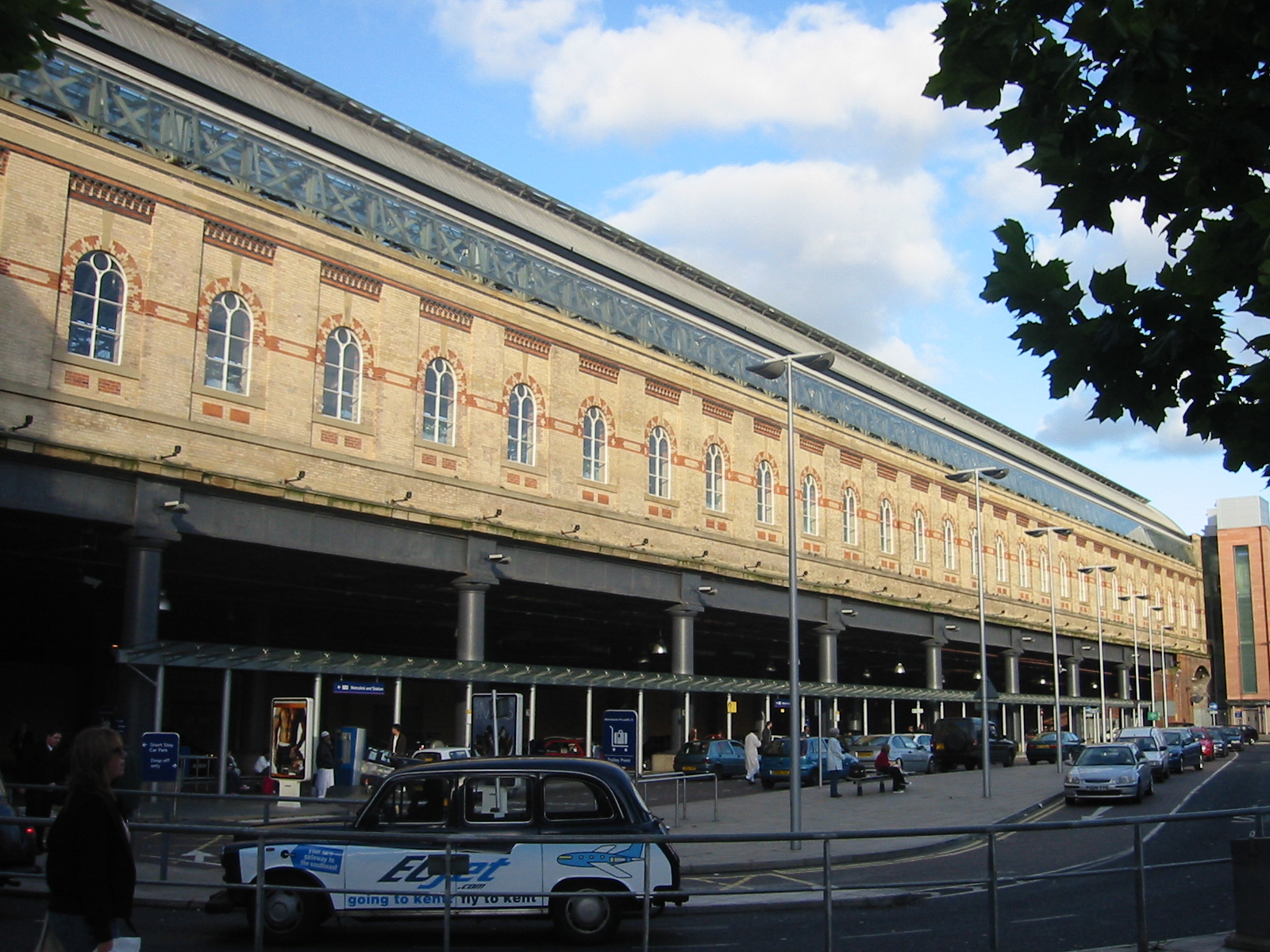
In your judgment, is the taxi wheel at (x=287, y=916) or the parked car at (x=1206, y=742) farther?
the parked car at (x=1206, y=742)

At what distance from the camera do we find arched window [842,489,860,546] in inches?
2008

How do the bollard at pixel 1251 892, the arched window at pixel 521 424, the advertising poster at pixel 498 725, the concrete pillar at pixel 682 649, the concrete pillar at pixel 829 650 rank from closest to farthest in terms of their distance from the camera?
the bollard at pixel 1251 892 → the advertising poster at pixel 498 725 → the arched window at pixel 521 424 → the concrete pillar at pixel 682 649 → the concrete pillar at pixel 829 650

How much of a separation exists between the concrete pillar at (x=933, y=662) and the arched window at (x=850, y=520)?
7824 millimetres

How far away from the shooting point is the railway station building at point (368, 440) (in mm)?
25719

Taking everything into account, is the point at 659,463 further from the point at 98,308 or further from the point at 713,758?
the point at 98,308

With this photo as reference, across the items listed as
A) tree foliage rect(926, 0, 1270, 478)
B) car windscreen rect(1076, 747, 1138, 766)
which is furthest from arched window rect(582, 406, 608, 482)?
tree foliage rect(926, 0, 1270, 478)

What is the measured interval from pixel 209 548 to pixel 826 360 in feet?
53.0

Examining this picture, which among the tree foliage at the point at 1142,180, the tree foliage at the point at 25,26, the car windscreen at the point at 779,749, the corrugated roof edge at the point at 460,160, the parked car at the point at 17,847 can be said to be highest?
the corrugated roof edge at the point at 460,160

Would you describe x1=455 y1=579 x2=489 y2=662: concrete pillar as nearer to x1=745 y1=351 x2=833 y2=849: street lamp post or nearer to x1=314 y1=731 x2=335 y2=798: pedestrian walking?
x1=314 y1=731 x2=335 y2=798: pedestrian walking

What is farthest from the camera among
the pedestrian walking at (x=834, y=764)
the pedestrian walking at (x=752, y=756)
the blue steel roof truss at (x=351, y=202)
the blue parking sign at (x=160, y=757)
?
the pedestrian walking at (x=752, y=756)

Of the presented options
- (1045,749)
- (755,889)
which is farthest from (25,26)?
(1045,749)

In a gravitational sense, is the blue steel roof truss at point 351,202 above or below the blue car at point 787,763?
above

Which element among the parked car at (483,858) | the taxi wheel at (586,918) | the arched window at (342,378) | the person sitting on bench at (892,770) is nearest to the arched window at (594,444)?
the arched window at (342,378)

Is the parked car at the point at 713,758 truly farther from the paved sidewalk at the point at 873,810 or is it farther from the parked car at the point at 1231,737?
the parked car at the point at 1231,737
